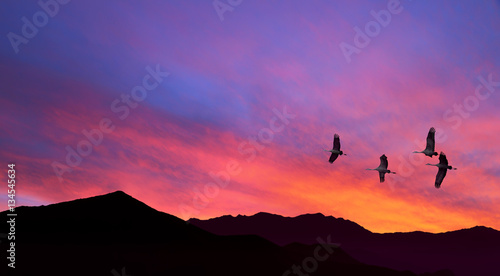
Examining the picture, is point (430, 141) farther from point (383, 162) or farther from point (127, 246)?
point (127, 246)

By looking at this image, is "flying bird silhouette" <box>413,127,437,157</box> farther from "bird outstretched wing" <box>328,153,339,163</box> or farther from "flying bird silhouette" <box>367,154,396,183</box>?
"bird outstretched wing" <box>328,153,339,163</box>

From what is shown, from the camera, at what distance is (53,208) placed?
11544 cm


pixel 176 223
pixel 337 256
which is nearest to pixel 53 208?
pixel 176 223

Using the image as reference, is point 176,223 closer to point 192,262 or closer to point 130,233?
point 130,233

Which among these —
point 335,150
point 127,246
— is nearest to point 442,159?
point 335,150

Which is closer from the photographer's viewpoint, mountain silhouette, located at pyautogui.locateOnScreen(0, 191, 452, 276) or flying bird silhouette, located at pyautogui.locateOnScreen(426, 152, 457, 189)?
flying bird silhouette, located at pyautogui.locateOnScreen(426, 152, 457, 189)

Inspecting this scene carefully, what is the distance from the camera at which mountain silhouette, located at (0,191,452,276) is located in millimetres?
84562

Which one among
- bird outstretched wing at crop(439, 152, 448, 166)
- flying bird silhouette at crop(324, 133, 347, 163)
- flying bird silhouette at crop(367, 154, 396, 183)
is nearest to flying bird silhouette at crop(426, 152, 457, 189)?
bird outstretched wing at crop(439, 152, 448, 166)

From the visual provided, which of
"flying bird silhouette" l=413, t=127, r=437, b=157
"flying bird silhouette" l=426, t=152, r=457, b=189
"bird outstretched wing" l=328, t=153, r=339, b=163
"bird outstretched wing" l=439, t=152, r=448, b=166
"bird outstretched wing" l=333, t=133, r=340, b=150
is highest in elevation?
"bird outstretched wing" l=333, t=133, r=340, b=150

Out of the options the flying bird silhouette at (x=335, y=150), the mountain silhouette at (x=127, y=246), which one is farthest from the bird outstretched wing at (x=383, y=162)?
the mountain silhouette at (x=127, y=246)

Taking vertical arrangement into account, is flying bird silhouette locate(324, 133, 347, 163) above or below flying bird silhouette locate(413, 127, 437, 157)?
above

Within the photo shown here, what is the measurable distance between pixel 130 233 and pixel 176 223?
51.9 feet

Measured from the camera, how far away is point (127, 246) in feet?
325

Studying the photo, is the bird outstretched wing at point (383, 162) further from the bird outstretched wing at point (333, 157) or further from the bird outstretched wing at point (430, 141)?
the bird outstretched wing at point (430, 141)
